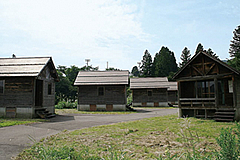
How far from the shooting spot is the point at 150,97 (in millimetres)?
37688

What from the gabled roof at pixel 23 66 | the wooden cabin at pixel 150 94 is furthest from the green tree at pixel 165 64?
the gabled roof at pixel 23 66

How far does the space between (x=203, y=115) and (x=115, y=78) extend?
14977mm

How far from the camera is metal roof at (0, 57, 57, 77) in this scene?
17.7 metres

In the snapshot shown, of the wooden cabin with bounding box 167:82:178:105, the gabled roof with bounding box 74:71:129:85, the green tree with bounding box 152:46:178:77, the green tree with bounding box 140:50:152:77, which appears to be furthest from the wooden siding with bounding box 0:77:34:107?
the green tree with bounding box 140:50:152:77

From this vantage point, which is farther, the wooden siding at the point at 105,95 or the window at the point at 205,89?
the wooden siding at the point at 105,95

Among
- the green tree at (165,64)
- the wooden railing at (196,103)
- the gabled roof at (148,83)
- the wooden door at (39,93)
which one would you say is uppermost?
the green tree at (165,64)

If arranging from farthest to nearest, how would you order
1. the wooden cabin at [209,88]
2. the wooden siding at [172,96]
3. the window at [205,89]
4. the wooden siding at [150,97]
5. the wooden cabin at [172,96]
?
1. the wooden siding at [172,96]
2. the wooden cabin at [172,96]
3. the wooden siding at [150,97]
4. the window at [205,89]
5. the wooden cabin at [209,88]

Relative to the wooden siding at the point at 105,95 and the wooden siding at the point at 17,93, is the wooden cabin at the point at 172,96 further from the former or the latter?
the wooden siding at the point at 17,93

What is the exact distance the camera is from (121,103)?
89.6ft

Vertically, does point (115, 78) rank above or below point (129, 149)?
above

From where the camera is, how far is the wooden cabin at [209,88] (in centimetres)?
1458

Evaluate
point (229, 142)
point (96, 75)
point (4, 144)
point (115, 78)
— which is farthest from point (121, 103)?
point (229, 142)

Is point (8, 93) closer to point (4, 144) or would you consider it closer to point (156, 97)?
point (4, 144)

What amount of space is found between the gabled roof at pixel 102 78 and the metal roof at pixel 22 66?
9.10 m
